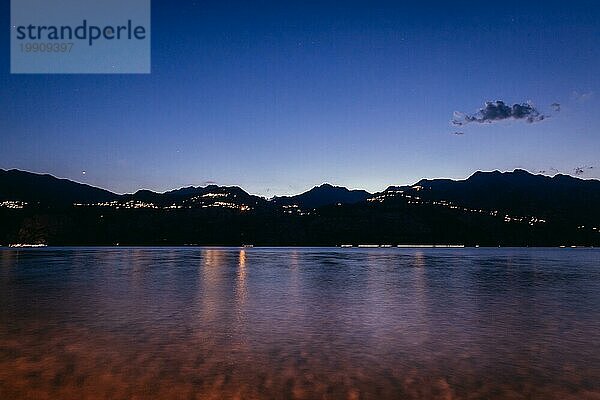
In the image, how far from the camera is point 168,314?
1838cm

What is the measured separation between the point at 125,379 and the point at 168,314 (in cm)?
895

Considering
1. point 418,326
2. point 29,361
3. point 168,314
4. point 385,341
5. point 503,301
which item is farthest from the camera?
point 503,301

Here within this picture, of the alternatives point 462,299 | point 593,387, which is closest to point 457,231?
point 462,299

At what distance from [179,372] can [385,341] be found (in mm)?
6147

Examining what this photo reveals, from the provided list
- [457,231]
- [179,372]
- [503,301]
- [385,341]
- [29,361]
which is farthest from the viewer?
[457,231]

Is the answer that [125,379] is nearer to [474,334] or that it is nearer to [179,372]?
[179,372]

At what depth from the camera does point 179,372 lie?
10.2 m

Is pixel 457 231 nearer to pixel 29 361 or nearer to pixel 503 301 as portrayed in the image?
pixel 503 301

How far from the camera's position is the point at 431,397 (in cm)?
862

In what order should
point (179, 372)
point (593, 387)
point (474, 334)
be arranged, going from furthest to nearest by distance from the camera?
1. point (474, 334)
2. point (179, 372)
3. point (593, 387)

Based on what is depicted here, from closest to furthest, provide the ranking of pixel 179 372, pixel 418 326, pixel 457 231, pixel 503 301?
pixel 179 372
pixel 418 326
pixel 503 301
pixel 457 231

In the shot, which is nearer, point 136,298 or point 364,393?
point 364,393

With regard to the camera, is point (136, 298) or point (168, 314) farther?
point (136, 298)

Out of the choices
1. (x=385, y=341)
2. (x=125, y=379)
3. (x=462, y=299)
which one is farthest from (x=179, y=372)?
(x=462, y=299)
